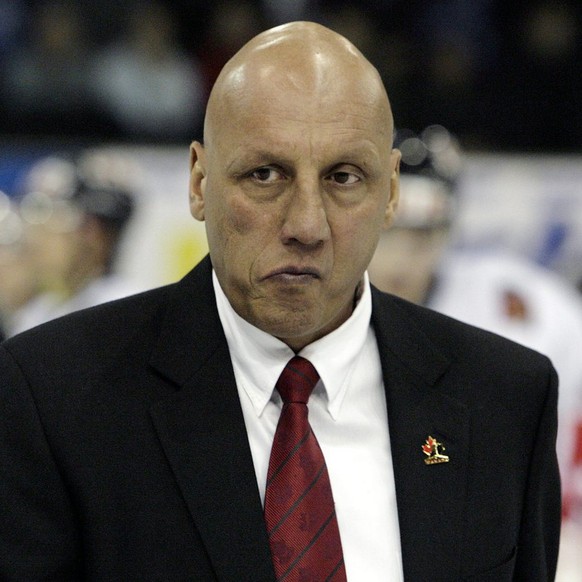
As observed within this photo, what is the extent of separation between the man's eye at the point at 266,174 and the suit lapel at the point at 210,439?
23cm

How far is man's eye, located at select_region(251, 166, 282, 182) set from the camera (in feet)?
4.98

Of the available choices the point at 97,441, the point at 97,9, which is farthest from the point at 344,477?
the point at 97,9

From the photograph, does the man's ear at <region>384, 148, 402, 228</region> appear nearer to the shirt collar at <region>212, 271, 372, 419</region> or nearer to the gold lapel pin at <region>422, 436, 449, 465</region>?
the shirt collar at <region>212, 271, 372, 419</region>

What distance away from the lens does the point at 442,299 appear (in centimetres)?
329

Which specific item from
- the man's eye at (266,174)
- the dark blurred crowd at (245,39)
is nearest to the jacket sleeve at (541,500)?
the man's eye at (266,174)

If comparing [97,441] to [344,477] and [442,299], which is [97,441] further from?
[442,299]

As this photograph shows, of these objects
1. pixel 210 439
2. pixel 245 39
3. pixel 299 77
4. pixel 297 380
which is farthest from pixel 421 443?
pixel 245 39

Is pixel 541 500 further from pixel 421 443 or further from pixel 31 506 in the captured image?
pixel 31 506

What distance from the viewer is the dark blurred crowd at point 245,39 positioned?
14.1 ft

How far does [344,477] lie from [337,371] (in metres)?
0.15

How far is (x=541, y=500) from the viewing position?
1764 millimetres

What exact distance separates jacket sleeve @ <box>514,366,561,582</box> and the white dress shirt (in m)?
0.24

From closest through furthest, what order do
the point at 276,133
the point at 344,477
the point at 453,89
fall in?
the point at 276,133, the point at 344,477, the point at 453,89

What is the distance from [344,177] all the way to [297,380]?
0.29 meters
